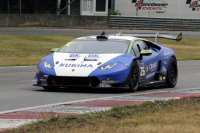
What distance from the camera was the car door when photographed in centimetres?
1404

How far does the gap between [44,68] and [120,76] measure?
1.65 m

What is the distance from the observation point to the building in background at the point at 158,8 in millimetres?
58688

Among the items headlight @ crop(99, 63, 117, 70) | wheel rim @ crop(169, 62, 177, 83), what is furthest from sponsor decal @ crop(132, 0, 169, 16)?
headlight @ crop(99, 63, 117, 70)

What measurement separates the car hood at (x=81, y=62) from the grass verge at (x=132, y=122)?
3110 millimetres

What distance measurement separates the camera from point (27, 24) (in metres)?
46.7

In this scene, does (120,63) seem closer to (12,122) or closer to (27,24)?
(12,122)

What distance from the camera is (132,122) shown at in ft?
26.8

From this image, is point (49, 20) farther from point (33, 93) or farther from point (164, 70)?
point (33, 93)

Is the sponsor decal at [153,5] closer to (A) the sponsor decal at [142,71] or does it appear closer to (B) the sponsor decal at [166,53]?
(B) the sponsor decal at [166,53]

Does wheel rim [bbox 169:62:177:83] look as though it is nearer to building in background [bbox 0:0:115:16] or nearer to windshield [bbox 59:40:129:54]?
windshield [bbox 59:40:129:54]

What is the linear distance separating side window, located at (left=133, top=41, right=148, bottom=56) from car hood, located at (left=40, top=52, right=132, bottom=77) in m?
0.59

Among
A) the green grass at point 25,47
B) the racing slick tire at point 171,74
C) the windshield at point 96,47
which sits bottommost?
the green grass at point 25,47

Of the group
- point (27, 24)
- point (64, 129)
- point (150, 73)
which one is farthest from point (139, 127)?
point (27, 24)

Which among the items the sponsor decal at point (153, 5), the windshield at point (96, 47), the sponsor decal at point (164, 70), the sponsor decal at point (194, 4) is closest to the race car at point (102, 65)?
the windshield at point (96, 47)
